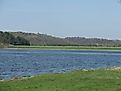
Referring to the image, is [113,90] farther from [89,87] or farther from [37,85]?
[37,85]

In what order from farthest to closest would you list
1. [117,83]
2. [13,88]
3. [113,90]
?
[117,83]
[13,88]
[113,90]

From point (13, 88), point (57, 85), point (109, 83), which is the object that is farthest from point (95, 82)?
point (13, 88)

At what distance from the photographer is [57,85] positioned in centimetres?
2719

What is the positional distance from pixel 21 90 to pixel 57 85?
3.05 metres

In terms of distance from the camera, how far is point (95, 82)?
94.2 feet

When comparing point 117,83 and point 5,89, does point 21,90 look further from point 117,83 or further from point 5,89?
point 117,83

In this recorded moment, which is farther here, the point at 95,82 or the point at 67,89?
the point at 95,82

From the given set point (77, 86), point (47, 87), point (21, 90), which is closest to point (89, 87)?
point (77, 86)

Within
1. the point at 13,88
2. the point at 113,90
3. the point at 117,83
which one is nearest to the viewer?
the point at 113,90

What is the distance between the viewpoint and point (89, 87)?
25984 millimetres

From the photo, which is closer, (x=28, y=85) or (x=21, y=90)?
(x=21, y=90)

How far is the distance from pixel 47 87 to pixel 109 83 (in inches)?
172

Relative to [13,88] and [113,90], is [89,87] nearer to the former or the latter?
[113,90]

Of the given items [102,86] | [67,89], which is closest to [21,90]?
[67,89]
